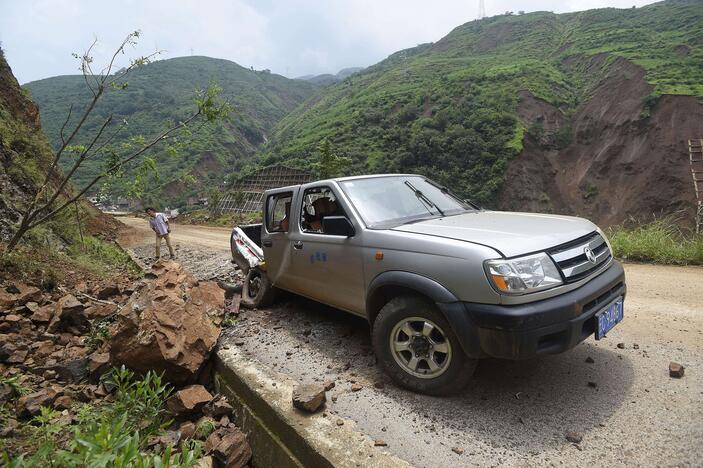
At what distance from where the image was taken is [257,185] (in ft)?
159

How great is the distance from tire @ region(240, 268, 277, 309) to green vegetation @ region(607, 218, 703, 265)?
6.37m

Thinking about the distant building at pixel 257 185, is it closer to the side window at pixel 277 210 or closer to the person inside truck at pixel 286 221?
the side window at pixel 277 210

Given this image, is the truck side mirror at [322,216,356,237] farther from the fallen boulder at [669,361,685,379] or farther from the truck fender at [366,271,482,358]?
the fallen boulder at [669,361,685,379]

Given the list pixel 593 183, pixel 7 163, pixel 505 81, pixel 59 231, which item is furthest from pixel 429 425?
pixel 505 81

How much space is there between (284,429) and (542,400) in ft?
6.18

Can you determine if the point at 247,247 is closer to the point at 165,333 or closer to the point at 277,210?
the point at 277,210

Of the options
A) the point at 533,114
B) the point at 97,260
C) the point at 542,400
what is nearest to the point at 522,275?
the point at 542,400

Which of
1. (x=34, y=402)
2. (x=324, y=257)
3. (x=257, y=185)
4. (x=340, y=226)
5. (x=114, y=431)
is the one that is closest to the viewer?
(x=114, y=431)

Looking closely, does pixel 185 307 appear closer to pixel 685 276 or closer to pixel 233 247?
pixel 233 247

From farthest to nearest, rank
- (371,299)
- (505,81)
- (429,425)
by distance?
(505,81) < (371,299) < (429,425)

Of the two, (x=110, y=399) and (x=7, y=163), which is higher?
(x=7, y=163)

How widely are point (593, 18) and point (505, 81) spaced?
37.7 meters

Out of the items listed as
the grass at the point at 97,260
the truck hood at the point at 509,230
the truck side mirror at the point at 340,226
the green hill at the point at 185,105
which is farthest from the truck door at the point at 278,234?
the green hill at the point at 185,105

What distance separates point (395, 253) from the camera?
2.97 metres
